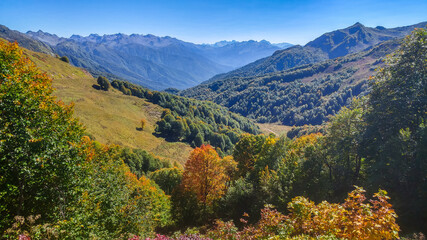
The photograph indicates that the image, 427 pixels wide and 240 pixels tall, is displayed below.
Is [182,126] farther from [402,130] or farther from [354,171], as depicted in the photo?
[402,130]

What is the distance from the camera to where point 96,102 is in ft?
411

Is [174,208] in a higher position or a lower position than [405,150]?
lower

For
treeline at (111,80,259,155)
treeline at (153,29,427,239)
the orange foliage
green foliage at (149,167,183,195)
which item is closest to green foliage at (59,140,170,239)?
treeline at (153,29,427,239)

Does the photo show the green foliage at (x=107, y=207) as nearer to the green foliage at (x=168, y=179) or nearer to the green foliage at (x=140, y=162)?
the green foliage at (x=168, y=179)

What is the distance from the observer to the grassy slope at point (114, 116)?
97.1 metres

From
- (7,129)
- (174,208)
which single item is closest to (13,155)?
(7,129)

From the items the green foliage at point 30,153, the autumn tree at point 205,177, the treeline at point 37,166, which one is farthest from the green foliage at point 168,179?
the green foliage at point 30,153

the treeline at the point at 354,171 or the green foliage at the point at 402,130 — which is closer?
the treeline at the point at 354,171

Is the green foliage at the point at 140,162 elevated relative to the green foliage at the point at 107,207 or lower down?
lower down

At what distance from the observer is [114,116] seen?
384ft

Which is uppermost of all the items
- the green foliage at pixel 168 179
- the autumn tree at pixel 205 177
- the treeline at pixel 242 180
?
the treeline at pixel 242 180

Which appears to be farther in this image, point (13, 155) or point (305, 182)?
point (305, 182)

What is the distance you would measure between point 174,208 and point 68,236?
23.8 metres

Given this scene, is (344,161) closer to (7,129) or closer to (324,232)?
(324,232)
